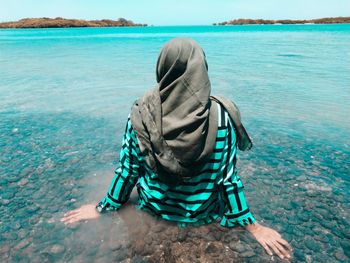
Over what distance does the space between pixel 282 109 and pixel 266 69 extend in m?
8.65

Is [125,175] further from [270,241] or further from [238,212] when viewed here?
[270,241]

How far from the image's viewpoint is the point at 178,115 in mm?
2400

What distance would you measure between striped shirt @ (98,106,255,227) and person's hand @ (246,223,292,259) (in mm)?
256

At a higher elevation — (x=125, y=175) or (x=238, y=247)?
(x=125, y=175)

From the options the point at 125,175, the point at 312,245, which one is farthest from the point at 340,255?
the point at 125,175

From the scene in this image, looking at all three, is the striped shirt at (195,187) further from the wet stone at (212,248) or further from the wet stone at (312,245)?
the wet stone at (312,245)

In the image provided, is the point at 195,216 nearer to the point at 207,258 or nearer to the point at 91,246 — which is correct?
the point at 207,258

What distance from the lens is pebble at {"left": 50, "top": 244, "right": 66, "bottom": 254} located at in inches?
135

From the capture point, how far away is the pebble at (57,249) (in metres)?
3.43

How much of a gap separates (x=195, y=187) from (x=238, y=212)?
1.85 ft

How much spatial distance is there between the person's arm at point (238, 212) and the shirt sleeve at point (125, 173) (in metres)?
0.85

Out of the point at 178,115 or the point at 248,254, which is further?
the point at 248,254

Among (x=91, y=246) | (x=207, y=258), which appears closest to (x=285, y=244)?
(x=207, y=258)

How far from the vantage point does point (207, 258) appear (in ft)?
10.8
